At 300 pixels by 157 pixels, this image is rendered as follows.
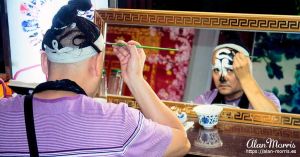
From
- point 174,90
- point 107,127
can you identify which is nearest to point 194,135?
point 174,90

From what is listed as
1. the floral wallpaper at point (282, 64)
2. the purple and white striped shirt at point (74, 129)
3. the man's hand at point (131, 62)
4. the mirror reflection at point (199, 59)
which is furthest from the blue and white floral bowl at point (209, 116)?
the purple and white striped shirt at point (74, 129)

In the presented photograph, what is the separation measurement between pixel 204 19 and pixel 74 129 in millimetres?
802

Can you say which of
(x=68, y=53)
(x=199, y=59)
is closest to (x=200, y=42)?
(x=199, y=59)

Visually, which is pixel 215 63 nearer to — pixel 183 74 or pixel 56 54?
pixel 183 74

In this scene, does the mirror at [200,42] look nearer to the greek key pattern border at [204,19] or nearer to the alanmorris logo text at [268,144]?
the greek key pattern border at [204,19]

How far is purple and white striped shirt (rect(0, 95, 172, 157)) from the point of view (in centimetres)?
84

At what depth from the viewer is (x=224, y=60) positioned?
4.95ft

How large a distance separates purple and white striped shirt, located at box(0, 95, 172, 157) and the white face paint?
0.70 metres

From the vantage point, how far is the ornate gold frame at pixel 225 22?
4.63ft

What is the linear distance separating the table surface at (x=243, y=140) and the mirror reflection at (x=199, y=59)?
11cm

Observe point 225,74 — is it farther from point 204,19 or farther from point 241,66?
point 204,19

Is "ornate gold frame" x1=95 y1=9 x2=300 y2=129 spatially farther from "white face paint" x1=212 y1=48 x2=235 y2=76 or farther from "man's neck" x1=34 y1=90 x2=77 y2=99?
"man's neck" x1=34 y1=90 x2=77 y2=99

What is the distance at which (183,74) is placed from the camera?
5.21ft

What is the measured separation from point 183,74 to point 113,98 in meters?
0.31
